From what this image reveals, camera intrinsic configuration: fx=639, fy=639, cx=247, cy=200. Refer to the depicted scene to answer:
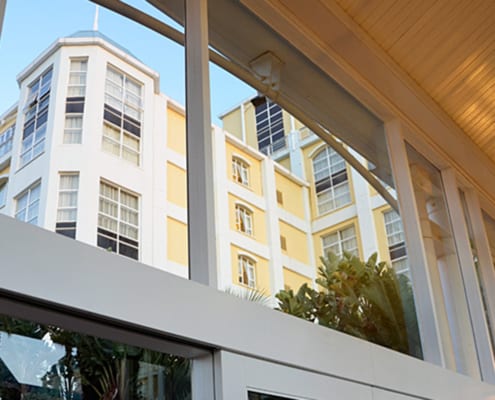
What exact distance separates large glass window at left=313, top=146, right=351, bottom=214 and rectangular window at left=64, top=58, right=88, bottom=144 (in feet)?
3.68

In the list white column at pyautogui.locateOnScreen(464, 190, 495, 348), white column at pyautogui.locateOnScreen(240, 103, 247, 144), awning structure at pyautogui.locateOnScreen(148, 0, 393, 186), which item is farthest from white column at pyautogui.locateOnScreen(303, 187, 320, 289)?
white column at pyautogui.locateOnScreen(464, 190, 495, 348)

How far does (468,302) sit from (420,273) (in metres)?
0.70

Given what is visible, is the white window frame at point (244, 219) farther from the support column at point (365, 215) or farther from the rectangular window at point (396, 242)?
the rectangular window at point (396, 242)

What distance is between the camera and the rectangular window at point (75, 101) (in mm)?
1807

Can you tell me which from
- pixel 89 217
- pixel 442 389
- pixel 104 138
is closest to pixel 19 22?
pixel 104 138

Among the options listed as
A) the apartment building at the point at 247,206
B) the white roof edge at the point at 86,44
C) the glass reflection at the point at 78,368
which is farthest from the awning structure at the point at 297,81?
the glass reflection at the point at 78,368

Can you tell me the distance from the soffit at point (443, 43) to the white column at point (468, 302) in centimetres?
47

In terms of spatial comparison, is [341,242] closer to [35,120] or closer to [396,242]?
[396,242]

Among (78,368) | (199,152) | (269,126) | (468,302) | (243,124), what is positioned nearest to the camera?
(78,368)

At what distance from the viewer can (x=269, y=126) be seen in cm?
260

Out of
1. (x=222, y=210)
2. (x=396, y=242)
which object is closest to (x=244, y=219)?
(x=222, y=210)

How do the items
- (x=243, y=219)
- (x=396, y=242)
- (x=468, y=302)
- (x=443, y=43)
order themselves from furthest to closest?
(x=468, y=302), (x=443, y=43), (x=396, y=242), (x=243, y=219)

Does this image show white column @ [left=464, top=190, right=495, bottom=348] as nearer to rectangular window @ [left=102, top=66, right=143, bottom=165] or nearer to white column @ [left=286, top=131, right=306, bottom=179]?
white column @ [left=286, top=131, right=306, bottom=179]

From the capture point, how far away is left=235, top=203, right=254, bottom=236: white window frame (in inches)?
86.6
